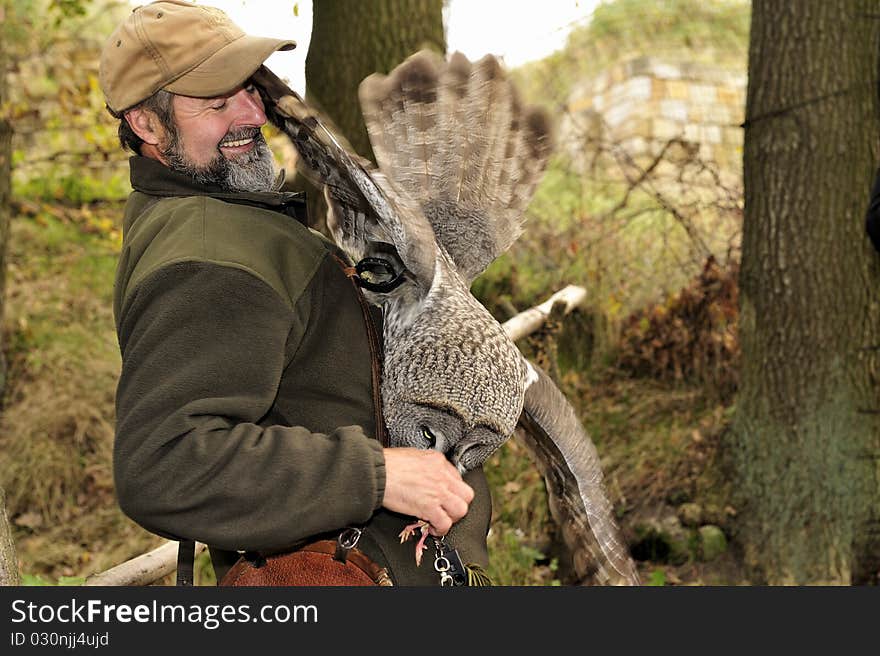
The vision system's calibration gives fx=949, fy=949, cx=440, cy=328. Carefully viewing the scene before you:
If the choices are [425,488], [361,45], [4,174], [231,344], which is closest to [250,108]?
[231,344]

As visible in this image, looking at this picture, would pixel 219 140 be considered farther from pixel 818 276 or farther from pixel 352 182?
pixel 818 276

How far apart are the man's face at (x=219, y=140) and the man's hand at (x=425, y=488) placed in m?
0.67

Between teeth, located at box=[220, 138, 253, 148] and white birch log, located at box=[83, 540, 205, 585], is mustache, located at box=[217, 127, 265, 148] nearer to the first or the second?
teeth, located at box=[220, 138, 253, 148]

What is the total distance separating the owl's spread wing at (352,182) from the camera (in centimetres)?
182

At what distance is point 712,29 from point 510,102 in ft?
23.8

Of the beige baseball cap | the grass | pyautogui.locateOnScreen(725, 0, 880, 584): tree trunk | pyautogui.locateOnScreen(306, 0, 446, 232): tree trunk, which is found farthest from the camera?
the grass

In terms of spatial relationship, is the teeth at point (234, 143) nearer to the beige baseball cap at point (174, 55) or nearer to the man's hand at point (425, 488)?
the beige baseball cap at point (174, 55)

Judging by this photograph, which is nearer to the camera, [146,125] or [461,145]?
[146,125]

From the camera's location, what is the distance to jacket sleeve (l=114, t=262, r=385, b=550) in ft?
5.07

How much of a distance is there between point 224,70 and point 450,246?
35.2 inches

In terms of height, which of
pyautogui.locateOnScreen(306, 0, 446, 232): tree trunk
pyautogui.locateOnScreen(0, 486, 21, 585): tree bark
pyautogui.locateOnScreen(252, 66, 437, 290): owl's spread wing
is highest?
pyautogui.locateOnScreen(306, 0, 446, 232): tree trunk

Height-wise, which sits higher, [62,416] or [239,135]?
[239,135]

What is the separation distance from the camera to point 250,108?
1.99 meters

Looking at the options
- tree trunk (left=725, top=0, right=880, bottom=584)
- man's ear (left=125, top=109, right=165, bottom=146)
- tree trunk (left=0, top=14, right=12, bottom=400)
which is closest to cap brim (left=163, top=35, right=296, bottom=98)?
man's ear (left=125, top=109, right=165, bottom=146)
